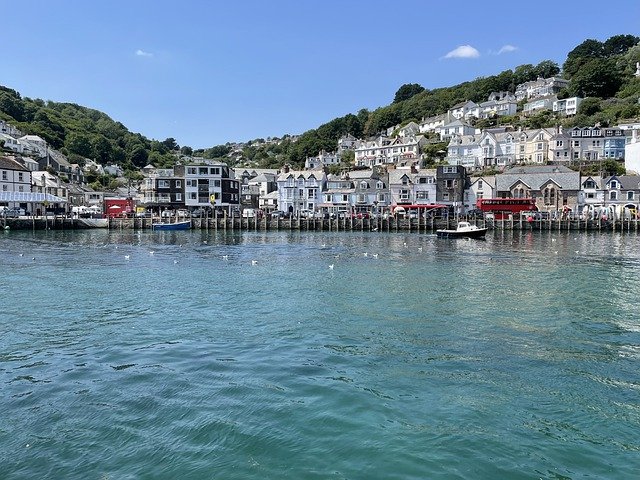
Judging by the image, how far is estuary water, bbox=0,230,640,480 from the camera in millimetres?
8969

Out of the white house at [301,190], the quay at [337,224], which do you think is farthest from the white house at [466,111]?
the quay at [337,224]

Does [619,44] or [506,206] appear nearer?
[506,206]

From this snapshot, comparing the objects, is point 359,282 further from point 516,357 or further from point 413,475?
point 413,475

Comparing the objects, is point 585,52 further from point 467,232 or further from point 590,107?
point 467,232

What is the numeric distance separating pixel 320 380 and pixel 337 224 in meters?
67.1

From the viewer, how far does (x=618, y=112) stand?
5094 inches

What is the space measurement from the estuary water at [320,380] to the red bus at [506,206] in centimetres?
6127

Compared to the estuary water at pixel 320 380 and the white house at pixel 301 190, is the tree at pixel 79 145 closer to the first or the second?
the white house at pixel 301 190

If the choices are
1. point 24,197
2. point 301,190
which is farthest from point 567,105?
point 24,197

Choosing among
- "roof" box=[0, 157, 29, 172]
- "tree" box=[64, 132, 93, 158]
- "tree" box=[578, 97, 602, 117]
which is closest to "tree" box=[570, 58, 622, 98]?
"tree" box=[578, 97, 602, 117]

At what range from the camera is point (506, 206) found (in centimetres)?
8738

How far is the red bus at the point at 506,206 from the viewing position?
86.6 metres

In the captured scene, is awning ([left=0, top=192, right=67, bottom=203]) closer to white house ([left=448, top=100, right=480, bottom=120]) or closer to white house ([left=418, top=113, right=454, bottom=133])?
white house ([left=418, top=113, right=454, bottom=133])

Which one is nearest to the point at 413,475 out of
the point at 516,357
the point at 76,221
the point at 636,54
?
the point at 516,357
